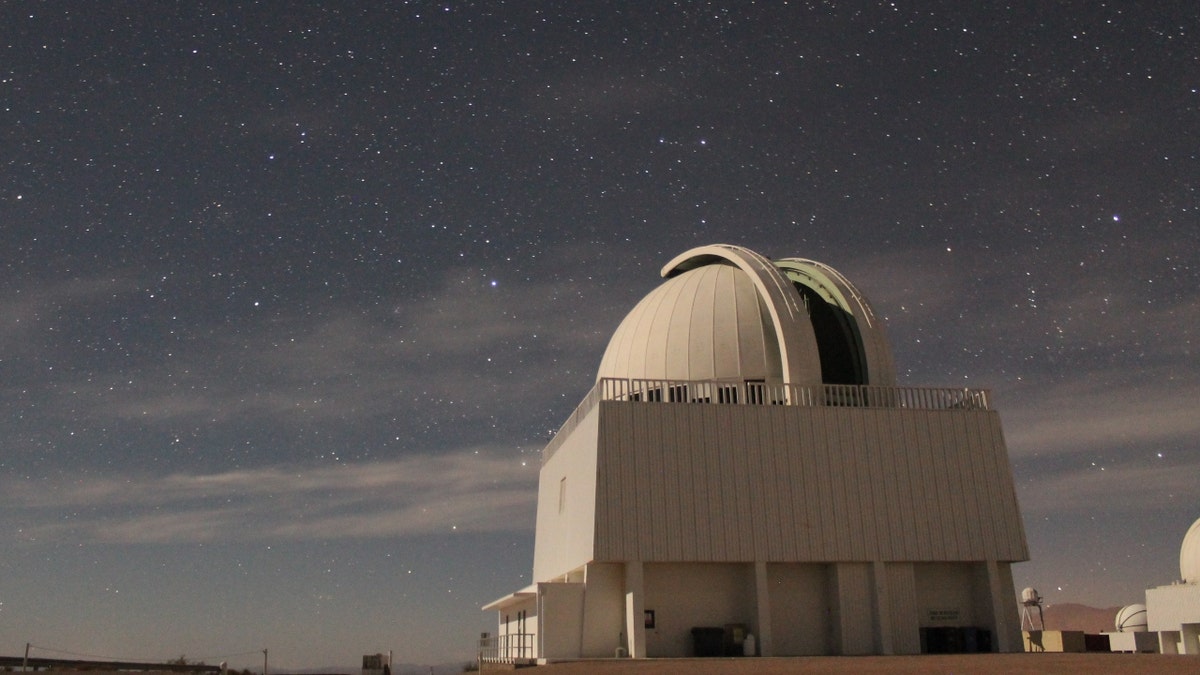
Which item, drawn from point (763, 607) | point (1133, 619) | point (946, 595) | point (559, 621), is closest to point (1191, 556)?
point (1133, 619)

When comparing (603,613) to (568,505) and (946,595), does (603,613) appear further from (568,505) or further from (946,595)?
(946,595)

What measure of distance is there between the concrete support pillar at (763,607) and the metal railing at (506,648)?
5428mm

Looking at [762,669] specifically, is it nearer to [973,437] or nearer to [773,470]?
[773,470]

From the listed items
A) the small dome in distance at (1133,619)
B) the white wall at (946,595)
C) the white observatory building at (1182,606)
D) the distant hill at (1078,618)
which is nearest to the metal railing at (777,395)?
the white wall at (946,595)

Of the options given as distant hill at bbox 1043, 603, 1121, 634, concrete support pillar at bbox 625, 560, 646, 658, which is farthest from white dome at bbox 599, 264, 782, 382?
distant hill at bbox 1043, 603, 1121, 634

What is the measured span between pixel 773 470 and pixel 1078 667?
871 centimetres

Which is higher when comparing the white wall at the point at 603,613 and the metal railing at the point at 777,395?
the metal railing at the point at 777,395

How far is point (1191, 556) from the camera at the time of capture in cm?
3369

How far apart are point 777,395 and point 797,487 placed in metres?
2.09

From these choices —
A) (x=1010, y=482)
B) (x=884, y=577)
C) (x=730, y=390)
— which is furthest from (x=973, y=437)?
(x=730, y=390)

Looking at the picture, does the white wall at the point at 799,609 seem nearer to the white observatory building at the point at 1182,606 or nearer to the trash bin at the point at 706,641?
the trash bin at the point at 706,641

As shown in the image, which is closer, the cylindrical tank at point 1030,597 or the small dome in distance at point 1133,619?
the cylindrical tank at point 1030,597

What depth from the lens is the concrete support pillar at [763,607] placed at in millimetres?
18953

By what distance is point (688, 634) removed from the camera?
19312mm
